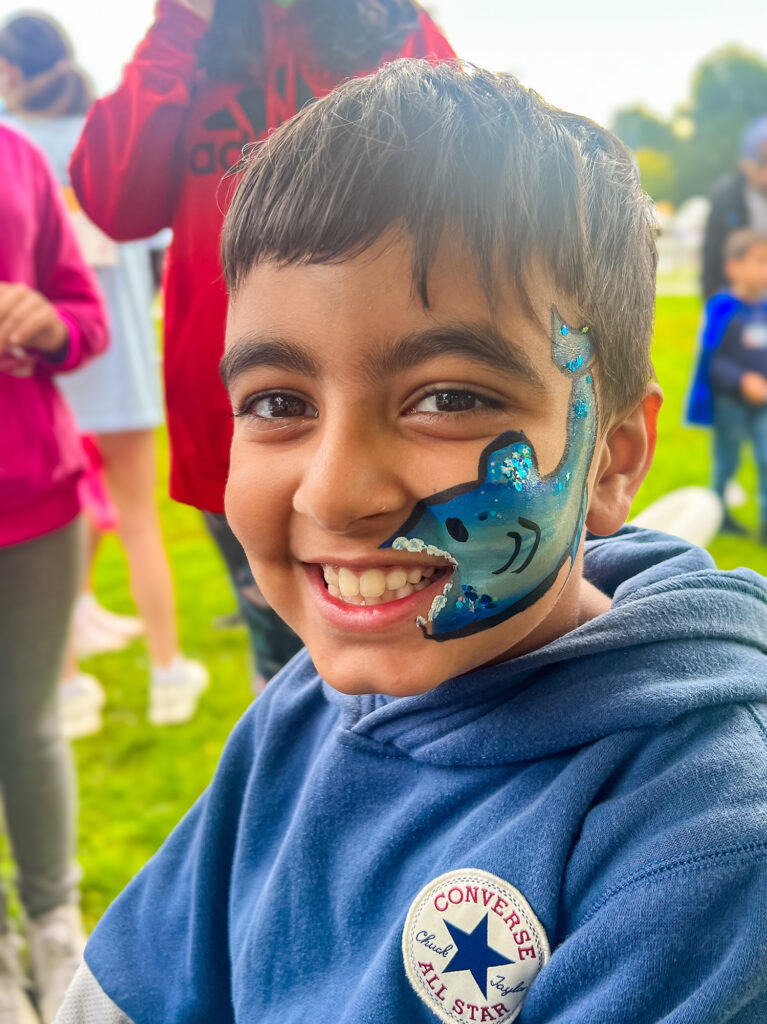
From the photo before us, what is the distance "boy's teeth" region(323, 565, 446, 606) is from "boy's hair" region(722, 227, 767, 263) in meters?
3.99

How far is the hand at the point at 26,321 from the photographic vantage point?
1782mm

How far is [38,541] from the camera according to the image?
6.23ft

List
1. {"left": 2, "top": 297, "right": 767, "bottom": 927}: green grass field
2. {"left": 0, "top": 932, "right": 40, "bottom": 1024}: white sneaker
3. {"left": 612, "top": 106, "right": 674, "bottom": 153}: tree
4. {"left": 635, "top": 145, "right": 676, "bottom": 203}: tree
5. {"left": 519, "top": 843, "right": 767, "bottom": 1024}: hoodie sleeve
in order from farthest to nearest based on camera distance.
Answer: {"left": 612, "top": 106, "right": 674, "bottom": 153}: tree → {"left": 635, "top": 145, "right": 676, "bottom": 203}: tree → {"left": 2, "top": 297, "right": 767, "bottom": 927}: green grass field → {"left": 0, "top": 932, "right": 40, "bottom": 1024}: white sneaker → {"left": 519, "top": 843, "right": 767, "bottom": 1024}: hoodie sleeve

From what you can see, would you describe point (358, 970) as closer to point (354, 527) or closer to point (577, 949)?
point (577, 949)

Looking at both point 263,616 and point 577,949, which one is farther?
point 263,616

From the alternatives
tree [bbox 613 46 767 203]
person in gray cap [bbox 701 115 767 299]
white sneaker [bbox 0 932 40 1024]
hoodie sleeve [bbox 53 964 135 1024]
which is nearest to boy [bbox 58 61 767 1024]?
hoodie sleeve [bbox 53 964 135 1024]

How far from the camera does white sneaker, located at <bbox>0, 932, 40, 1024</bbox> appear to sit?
1.94 meters

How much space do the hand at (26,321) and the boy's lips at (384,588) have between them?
1119 mm

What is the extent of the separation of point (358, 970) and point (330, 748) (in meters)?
0.26

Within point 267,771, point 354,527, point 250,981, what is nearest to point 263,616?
point 267,771

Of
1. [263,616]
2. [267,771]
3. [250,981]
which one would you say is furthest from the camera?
[263,616]

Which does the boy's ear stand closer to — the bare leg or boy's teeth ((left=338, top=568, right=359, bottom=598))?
boy's teeth ((left=338, top=568, right=359, bottom=598))

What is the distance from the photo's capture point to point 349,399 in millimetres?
889

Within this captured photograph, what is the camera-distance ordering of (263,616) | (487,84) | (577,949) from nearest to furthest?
(577,949) < (487,84) < (263,616)
